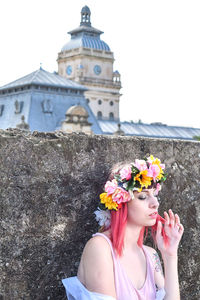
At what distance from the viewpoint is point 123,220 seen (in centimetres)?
370

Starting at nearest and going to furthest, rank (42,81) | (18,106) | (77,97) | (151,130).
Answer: (18,106) < (42,81) < (77,97) < (151,130)

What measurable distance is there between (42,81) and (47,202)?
60040 mm

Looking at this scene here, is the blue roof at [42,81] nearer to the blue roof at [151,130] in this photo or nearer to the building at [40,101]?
the building at [40,101]

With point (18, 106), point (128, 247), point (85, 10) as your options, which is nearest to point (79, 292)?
point (128, 247)

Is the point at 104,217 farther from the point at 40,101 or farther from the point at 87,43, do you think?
the point at 87,43

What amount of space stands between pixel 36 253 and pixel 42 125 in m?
55.2

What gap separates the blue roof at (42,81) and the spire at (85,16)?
3149 cm

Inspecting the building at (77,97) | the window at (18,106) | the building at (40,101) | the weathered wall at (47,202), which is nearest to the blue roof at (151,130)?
the building at (77,97)

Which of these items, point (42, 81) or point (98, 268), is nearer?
point (98, 268)

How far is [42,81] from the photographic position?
63.5 metres

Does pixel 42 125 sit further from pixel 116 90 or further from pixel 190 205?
pixel 190 205

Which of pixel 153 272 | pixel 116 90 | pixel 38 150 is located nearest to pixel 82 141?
pixel 38 150

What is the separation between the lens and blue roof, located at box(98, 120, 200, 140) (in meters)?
69.0


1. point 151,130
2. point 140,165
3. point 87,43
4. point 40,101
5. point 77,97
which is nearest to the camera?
point 140,165
